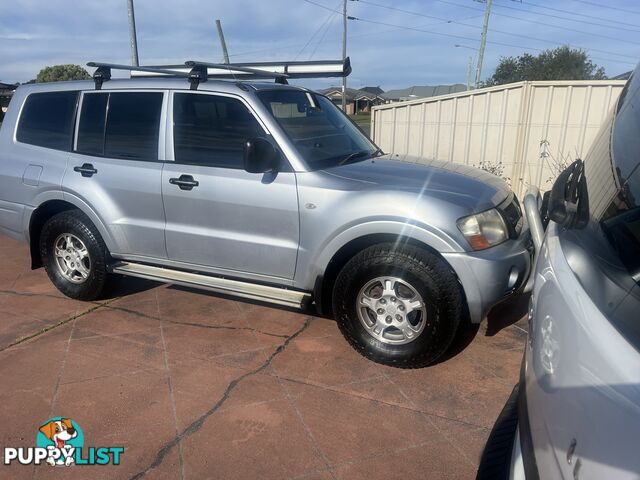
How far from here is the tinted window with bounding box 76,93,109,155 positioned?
14.4 feet

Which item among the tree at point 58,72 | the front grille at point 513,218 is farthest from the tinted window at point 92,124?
the tree at point 58,72

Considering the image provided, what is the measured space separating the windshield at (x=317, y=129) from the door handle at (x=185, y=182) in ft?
2.62

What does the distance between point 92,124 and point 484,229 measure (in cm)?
339

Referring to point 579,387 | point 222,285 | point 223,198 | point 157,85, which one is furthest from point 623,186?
point 157,85

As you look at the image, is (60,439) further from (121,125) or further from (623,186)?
Result: (623,186)

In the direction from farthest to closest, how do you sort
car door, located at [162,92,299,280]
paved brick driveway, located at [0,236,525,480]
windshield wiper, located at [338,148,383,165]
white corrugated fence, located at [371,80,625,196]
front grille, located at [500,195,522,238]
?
white corrugated fence, located at [371,80,625,196]
windshield wiper, located at [338,148,383,165]
car door, located at [162,92,299,280]
front grille, located at [500,195,522,238]
paved brick driveway, located at [0,236,525,480]

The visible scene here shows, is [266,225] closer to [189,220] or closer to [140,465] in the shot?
[189,220]

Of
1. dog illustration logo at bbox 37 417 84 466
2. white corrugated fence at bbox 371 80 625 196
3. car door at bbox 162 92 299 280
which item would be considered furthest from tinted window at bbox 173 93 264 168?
white corrugated fence at bbox 371 80 625 196

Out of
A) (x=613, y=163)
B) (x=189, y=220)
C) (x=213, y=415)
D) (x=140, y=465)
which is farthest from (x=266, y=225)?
(x=613, y=163)

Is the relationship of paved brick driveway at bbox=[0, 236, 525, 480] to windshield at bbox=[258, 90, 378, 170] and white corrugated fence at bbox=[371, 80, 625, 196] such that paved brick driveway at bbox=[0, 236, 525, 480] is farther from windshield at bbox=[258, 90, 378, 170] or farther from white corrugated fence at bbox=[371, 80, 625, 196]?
white corrugated fence at bbox=[371, 80, 625, 196]

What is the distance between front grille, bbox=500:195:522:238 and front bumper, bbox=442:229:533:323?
→ 0.20 metres

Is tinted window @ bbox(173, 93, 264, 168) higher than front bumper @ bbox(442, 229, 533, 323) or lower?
higher

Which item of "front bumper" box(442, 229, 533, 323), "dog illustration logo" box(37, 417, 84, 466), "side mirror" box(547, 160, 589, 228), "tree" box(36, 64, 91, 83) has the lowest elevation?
"dog illustration logo" box(37, 417, 84, 466)

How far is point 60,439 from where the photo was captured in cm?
283
